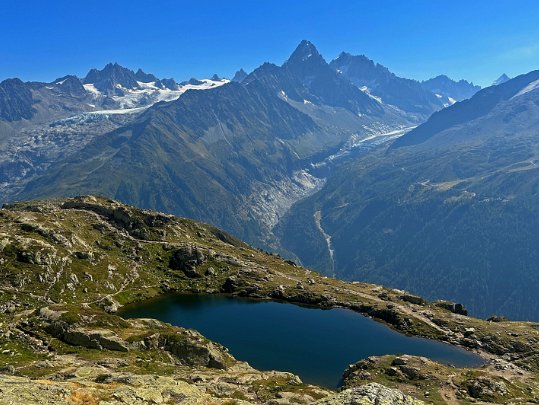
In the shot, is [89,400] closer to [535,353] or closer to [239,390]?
[239,390]

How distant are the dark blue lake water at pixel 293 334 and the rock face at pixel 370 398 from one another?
3227 inches

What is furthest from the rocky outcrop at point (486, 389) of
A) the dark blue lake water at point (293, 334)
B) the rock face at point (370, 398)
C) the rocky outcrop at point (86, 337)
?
the rock face at point (370, 398)

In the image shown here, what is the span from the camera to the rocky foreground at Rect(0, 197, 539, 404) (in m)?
52.1

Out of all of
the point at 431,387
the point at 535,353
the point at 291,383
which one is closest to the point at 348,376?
the point at 431,387

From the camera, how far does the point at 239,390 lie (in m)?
80.6

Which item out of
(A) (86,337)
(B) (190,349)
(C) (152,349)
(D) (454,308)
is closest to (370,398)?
(B) (190,349)

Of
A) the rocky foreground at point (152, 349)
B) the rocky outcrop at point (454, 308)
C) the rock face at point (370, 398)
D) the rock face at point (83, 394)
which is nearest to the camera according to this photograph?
the rock face at point (370, 398)

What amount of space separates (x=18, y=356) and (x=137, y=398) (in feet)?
174

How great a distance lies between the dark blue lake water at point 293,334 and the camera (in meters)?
127

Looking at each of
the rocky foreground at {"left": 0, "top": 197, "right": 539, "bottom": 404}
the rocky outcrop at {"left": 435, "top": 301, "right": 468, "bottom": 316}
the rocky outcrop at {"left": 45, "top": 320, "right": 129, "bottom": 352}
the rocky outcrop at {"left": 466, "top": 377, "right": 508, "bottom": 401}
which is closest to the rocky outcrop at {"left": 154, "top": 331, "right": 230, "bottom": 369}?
the rocky foreground at {"left": 0, "top": 197, "right": 539, "bottom": 404}

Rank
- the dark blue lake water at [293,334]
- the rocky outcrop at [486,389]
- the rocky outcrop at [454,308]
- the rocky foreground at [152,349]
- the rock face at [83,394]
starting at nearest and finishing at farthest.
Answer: the rock face at [83,394]
the rocky foreground at [152,349]
the rocky outcrop at [486,389]
the dark blue lake water at [293,334]
the rocky outcrop at [454,308]

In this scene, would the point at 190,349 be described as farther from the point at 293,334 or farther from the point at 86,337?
the point at 293,334

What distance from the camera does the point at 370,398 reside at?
3356cm

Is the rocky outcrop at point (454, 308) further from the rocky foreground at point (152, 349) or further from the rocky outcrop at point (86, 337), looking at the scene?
the rocky outcrop at point (86, 337)
